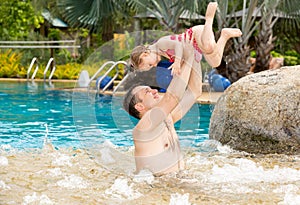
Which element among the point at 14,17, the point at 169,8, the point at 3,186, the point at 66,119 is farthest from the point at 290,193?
the point at 14,17

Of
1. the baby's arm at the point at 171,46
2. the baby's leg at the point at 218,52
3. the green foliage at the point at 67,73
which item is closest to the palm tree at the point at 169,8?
the green foliage at the point at 67,73

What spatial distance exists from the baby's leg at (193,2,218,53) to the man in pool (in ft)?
0.35

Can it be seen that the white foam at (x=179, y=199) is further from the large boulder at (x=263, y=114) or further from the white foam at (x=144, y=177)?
the large boulder at (x=263, y=114)

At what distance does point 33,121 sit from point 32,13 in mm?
15921

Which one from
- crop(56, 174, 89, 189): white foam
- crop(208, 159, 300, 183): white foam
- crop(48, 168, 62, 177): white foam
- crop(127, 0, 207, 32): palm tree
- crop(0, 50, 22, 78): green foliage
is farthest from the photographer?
crop(0, 50, 22, 78): green foliage

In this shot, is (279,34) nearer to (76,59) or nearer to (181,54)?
(76,59)

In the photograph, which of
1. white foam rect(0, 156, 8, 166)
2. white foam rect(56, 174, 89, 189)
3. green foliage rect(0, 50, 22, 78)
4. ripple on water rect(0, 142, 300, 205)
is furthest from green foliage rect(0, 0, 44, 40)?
white foam rect(56, 174, 89, 189)

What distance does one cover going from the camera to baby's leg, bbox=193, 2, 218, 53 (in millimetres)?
4031

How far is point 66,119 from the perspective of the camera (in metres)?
10.3

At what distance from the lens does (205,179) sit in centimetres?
487

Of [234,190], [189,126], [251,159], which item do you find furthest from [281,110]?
[234,190]

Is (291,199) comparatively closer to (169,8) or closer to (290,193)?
(290,193)

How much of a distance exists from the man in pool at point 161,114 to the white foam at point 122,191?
0.24m

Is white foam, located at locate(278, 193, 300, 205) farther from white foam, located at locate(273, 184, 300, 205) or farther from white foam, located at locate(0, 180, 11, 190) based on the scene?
white foam, located at locate(0, 180, 11, 190)
